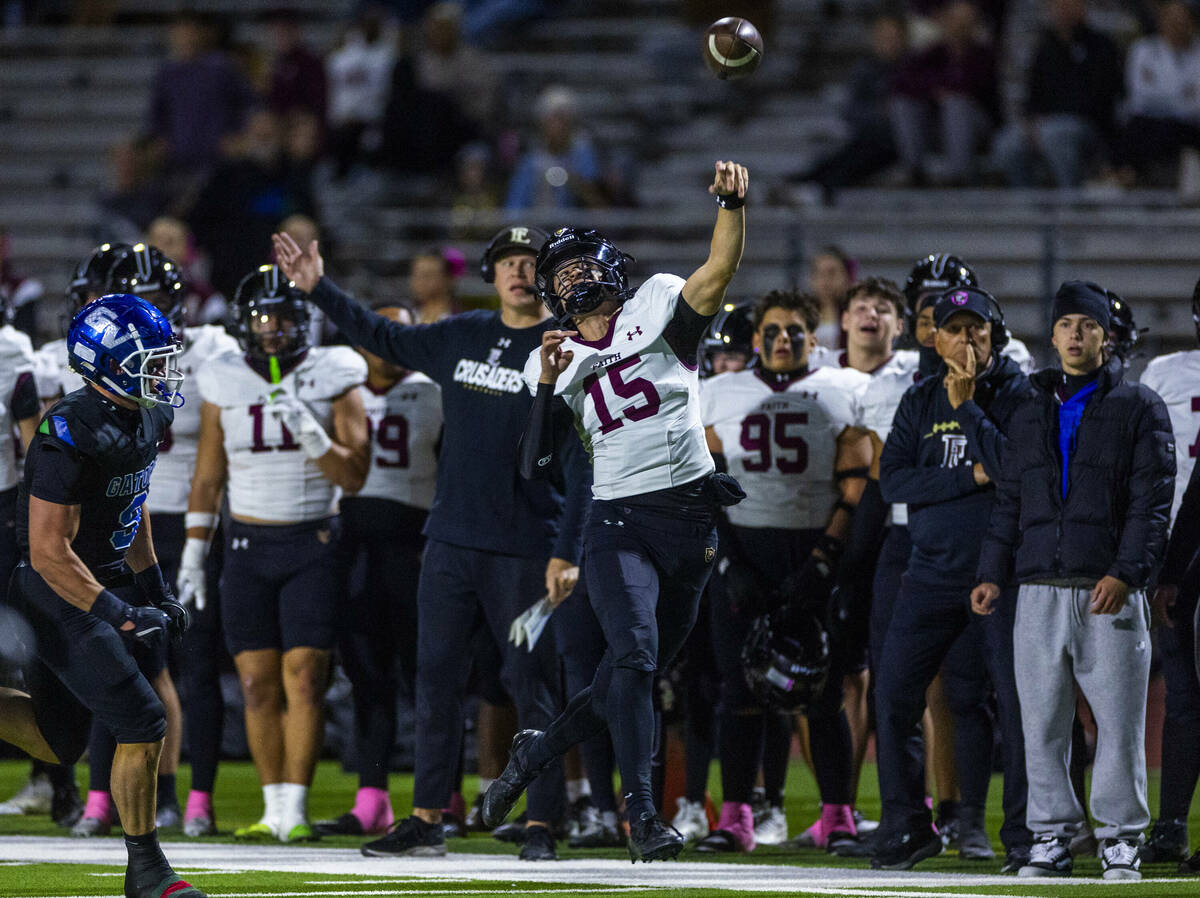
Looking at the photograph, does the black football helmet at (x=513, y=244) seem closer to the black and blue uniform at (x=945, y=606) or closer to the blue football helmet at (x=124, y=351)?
the black and blue uniform at (x=945, y=606)

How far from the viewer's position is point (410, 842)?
7.07 m

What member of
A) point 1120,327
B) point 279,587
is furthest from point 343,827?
point 1120,327

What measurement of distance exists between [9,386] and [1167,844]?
495 centimetres

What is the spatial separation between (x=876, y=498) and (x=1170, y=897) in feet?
7.56

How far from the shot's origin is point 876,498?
7691 millimetres

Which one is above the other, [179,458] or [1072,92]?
[1072,92]

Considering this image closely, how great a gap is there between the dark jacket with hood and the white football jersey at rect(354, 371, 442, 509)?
2.22 metres

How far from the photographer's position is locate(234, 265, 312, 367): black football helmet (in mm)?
8062

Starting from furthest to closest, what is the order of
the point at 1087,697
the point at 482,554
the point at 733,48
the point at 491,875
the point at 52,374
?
the point at 52,374
the point at 482,554
the point at 1087,697
the point at 733,48
the point at 491,875

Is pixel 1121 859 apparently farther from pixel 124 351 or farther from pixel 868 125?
pixel 868 125

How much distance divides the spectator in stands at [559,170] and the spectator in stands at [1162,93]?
12.0 feet

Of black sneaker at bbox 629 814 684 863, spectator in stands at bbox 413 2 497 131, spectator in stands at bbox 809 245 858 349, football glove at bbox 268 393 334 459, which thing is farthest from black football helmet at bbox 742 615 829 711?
spectator in stands at bbox 413 2 497 131

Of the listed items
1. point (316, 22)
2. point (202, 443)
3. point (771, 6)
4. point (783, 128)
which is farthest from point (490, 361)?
point (316, 22)

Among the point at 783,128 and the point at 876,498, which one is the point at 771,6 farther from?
the point at 876,498
